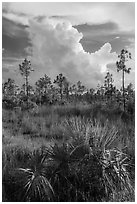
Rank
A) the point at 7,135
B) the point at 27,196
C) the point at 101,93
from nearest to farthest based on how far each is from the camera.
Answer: the point at 27,196 < the point at 7,135 < the point at 101,93

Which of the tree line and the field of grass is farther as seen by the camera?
the tree line

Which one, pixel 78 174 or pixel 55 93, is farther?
pixel 55 93

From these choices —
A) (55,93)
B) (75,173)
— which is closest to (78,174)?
(75,173)

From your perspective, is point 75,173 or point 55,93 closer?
point 75,173

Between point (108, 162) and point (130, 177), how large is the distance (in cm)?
54

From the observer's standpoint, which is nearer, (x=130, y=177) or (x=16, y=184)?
(x=16, y=184)

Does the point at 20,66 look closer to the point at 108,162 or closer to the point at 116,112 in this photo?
the point at 116,112

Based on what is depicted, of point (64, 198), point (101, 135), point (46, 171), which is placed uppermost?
point (101, 135)

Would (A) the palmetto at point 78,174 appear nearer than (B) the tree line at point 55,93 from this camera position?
Yes

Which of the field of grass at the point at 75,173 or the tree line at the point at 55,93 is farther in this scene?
the tree line at the point at 55,93

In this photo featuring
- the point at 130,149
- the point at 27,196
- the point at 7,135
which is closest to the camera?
the point at 27,196

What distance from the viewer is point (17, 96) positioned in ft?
52.8

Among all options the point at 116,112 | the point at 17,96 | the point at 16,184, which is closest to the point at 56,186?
the point at 16,184

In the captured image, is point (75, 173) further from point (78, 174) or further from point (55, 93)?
point (55, 93)
